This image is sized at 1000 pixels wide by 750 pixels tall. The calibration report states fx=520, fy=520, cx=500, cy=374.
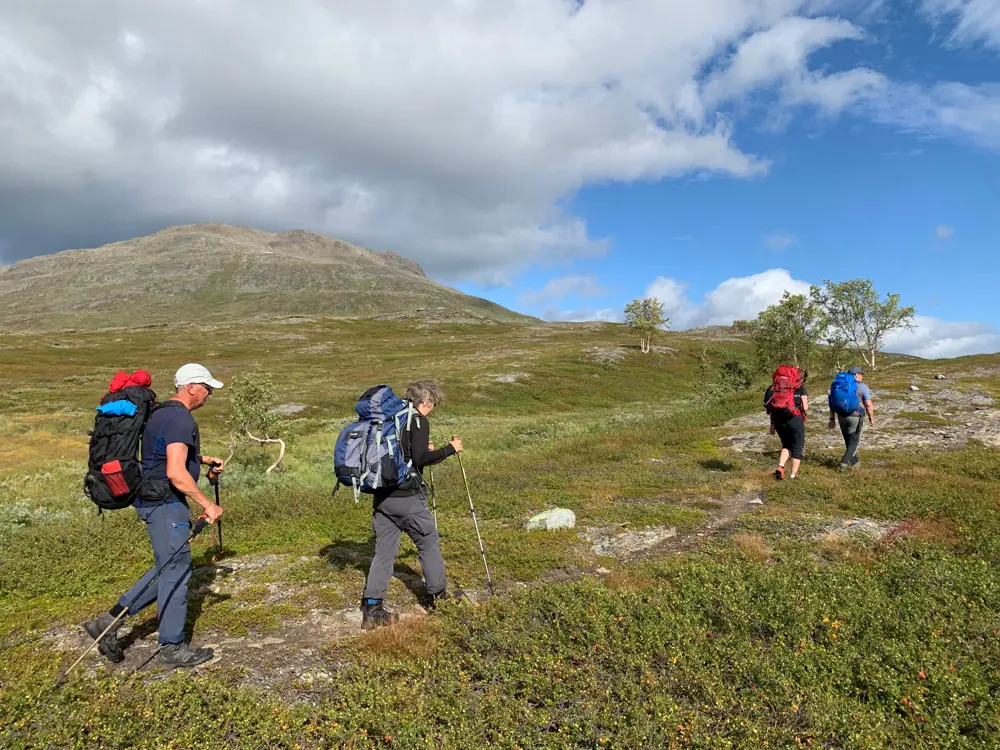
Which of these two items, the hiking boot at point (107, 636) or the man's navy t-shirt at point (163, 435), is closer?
the man's navy t-shirt at point (163, 435)

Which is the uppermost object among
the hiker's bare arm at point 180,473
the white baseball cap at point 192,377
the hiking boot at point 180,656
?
the white baseball cap at point 192,377

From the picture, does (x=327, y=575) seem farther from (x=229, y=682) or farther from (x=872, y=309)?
(x=872, y=309)

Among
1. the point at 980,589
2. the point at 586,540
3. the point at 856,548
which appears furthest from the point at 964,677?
the point at 586,540

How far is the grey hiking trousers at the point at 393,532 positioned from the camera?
7.64m

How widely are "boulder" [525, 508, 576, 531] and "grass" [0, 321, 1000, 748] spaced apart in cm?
47

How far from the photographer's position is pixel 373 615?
7.61 metres

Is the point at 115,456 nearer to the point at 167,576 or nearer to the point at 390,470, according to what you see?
the point at 167,576

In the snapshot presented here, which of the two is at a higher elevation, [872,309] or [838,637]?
[872,309]

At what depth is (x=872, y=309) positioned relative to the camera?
7375cm

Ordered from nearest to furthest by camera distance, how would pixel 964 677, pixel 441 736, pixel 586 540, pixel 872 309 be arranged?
pixel 441 736, pixel 964 677, pixel 586 540, pixel 872 309

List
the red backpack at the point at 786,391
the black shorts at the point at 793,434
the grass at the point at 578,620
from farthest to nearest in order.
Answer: the black shorts at the point at 793,434, the red backpack at the point at 786,391, the grass at the point at 578,620

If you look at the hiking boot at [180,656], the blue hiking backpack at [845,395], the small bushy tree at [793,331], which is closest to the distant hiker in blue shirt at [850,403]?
the blue hiking backpack at [845,395]

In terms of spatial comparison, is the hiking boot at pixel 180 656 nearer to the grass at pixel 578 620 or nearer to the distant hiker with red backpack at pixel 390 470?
the grass at pixel 578 620

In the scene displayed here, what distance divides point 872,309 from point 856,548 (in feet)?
261
